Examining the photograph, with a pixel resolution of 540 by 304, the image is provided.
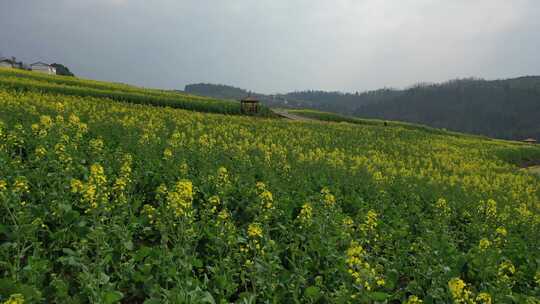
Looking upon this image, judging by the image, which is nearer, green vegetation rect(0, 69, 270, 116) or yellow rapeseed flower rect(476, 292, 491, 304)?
yellow rapeseed flower rect(476, 292, 491, 304)

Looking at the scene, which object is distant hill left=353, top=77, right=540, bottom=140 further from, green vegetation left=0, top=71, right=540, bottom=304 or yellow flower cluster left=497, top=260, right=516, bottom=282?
yellow flower cluster left=497, top=260, right=516, bottom=282

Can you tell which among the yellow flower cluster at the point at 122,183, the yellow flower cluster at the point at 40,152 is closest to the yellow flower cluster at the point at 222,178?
the yellow flower cluster at the point at 122,183

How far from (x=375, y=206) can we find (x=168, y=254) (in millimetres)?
6763

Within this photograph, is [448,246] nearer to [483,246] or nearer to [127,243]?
[483,246]

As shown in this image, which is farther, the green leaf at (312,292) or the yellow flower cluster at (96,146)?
the yellow flower cluster at (96,146)

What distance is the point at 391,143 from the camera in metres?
28.7

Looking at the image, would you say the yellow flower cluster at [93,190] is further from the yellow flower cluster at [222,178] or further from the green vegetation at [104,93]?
the green vegetation at [104,93]

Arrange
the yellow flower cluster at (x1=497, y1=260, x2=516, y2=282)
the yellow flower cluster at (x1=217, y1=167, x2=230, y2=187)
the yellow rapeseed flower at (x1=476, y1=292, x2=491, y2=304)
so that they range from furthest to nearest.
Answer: the yellow flower cluster at (x1=217, y1=167, x2=230, y2=187)
the yellow flower cluster at (x1=497, y1=260, x2=516, y2=282)
the yellow rapeseed flower at (x1=476, y1=292, x2=491, y2=304)

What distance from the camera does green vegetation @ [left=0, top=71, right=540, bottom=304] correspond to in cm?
455

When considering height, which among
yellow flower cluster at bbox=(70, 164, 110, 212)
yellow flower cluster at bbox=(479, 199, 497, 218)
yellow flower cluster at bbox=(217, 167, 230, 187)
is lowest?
yellow flower cluster at bbox=(479, 199, 497, 218)

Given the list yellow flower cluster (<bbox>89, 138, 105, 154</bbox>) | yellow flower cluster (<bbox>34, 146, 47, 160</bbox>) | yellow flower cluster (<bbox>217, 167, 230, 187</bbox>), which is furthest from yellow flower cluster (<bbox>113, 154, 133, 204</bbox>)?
yellow flower cluster (<bbox>217, 167, 230, 187</bbox>)

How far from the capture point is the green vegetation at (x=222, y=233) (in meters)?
4.55

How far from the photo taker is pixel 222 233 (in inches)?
219

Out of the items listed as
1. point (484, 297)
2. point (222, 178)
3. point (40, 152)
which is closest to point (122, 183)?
point (40, 152)
